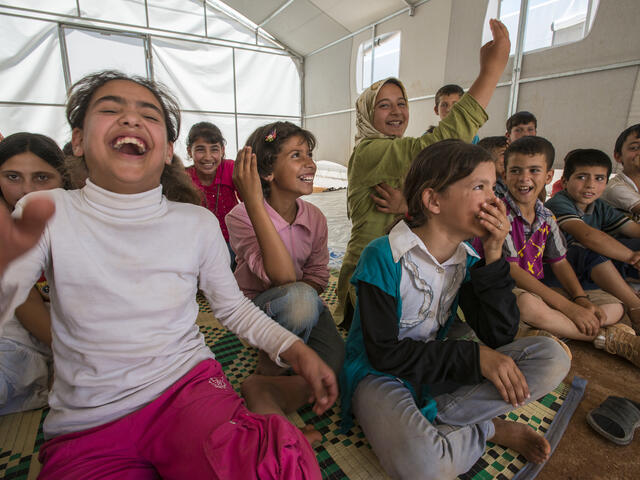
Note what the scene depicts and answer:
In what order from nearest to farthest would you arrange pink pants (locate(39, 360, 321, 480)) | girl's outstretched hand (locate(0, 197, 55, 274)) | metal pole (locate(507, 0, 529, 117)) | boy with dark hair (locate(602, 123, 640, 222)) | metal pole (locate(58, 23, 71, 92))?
1. girl's outstretched hand (locate(0, 197, 55, 274))
2. pink pants (locate(39, 360, 321, 480))
3. boy with dark hair (locate(602, 123, 640, 222))
4. metal pole (locate(507, 0, 529, 117))
5. metal pole (locate(58, 23, 71, 92))

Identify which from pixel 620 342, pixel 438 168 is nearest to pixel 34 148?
pixel 438 168

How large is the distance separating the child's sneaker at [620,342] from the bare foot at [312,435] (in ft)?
4.05

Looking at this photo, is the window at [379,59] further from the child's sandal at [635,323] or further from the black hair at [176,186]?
the black hair at [176,186]

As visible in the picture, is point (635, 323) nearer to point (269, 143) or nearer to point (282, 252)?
point (282, 252)

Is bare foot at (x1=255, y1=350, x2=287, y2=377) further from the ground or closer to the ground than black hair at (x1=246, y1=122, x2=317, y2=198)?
closer to the ground

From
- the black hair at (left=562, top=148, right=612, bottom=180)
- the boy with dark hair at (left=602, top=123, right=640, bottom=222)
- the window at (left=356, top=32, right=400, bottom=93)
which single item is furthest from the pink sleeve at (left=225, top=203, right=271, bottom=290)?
the window at (left=356, top=32, right=400, bottom=93)

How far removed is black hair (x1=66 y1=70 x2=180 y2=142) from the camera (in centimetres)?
81

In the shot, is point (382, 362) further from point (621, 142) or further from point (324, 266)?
point (621, 142)

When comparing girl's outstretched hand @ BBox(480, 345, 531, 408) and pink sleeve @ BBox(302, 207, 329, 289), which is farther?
pink sleeve @ BBox(302, 207, 329, 289)

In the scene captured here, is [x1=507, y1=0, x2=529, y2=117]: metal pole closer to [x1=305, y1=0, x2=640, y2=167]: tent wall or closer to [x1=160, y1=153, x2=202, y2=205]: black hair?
[x1=305, y1=0, x2=640, y2=167]: tent wall

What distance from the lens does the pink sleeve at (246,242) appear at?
126cm

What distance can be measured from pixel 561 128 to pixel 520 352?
13.3 feet

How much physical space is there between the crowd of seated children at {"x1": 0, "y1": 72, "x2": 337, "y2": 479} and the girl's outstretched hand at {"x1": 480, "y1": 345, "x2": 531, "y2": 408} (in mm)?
378

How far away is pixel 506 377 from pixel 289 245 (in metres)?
0.84
